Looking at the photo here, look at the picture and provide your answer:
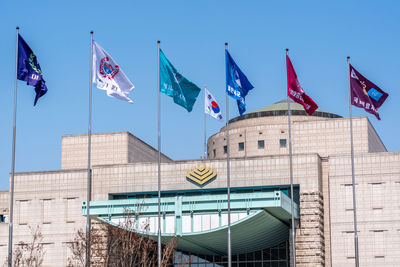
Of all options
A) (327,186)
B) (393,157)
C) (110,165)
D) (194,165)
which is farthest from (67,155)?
(393,157)

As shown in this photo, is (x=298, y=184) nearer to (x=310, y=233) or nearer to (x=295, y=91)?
(x=310, y=233)

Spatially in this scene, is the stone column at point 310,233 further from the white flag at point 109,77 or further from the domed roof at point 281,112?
the white flag at point 109,77

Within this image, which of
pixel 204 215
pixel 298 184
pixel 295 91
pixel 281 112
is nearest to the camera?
pixel 295 91

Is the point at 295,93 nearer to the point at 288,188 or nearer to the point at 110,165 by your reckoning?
the point at 288,188

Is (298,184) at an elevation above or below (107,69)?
below

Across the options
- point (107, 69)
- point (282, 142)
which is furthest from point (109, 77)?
point (282, 142)

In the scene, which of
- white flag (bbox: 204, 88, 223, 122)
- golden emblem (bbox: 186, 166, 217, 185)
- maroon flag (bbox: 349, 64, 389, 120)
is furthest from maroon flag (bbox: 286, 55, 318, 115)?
golden emblem (bbox: 186, 166, 217, 185)

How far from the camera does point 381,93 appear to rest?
54500 millimetres

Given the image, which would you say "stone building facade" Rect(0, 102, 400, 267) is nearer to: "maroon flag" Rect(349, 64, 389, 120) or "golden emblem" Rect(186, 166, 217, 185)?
"golden emblem" Rect(186, 166, 217, 185)

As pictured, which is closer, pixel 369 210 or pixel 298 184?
pixel 369 210

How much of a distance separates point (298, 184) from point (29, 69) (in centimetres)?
2887

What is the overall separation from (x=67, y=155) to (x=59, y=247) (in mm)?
10580

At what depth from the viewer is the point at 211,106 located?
5997cm

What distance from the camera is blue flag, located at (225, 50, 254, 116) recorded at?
175 feet
